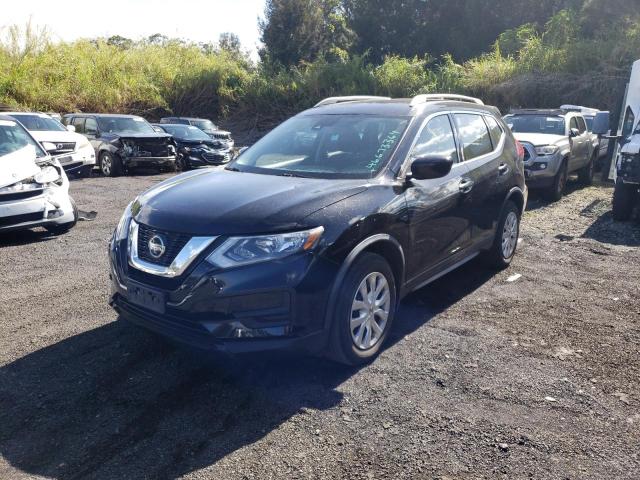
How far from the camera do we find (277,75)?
30672 mm

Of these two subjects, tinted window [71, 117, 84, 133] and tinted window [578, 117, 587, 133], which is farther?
tinted window [71, 117, 84, 133]

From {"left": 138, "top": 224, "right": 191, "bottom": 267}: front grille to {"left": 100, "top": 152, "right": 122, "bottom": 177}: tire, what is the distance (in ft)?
40.5

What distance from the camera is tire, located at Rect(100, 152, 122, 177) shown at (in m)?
15.3

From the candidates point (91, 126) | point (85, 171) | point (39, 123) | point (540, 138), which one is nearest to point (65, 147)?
point (85, 171)

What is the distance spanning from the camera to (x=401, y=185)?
14.2ft

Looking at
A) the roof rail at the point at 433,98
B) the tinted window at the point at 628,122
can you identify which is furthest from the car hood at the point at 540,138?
the roof rail at the point at 433,98

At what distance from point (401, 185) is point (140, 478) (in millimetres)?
2589

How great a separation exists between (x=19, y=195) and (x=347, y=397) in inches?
211

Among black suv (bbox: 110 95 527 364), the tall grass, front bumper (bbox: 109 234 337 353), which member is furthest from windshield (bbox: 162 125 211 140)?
front bumper (bbox: 109 234 337 353)

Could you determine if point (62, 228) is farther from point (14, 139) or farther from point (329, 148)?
point (329, 148)

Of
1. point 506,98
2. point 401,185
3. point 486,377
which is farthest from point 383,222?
point 506,98

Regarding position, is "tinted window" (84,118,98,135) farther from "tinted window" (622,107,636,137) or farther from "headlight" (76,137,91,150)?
"tinted window" (622,107,636,137)

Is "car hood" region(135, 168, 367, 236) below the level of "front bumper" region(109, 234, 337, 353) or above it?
above

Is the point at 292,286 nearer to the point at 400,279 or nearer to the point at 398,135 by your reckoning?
the point at 400,279
